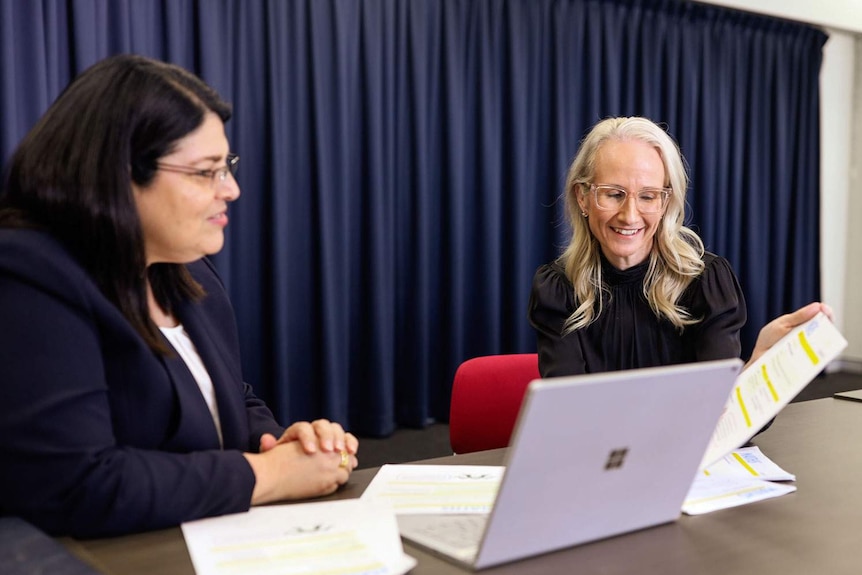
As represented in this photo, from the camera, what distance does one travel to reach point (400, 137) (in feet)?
14.7

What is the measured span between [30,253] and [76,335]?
0.13m

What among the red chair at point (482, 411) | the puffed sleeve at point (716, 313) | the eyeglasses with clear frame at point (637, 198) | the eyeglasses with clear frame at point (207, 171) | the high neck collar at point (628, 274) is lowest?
the red chair at point (482, 411)

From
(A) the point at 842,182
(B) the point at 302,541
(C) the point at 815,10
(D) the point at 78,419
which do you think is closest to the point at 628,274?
(B) the point at 302,541

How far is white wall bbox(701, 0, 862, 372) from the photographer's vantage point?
6219 millimetres

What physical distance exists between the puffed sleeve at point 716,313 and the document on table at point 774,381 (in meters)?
0.60

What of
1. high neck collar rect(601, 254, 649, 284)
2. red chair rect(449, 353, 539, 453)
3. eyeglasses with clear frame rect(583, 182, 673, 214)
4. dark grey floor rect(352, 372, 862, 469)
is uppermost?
eyeglasses with clear frame rect(583, 182, 673, 214)

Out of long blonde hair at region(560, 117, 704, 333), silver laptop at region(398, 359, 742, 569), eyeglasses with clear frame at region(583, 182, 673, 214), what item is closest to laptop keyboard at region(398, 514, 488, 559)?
silver laptop at region(398, 359, 742, 569)

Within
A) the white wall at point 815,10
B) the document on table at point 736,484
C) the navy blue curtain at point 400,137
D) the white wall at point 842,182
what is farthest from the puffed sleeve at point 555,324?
the white wall at point 842,182

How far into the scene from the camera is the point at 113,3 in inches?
142

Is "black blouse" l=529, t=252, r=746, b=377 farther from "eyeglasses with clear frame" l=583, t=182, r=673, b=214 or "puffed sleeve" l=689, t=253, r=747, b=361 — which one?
"eyeglasses with clear frame" l=583, t=182, r=673, b=214

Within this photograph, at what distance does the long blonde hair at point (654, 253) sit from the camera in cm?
201

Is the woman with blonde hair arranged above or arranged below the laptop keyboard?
above

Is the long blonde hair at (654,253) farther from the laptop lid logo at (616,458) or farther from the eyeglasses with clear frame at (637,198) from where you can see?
the laptop lid logo at (616,458)

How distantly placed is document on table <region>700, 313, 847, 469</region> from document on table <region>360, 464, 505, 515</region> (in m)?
0.34
